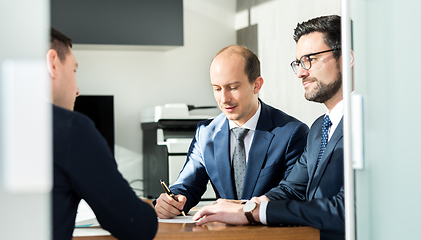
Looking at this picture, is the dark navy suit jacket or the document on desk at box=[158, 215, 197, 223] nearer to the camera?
the dark navy suit jacket

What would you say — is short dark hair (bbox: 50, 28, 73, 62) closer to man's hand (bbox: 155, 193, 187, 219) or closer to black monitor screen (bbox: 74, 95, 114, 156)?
man's hand (bbox: 155, 193, 187, 219)

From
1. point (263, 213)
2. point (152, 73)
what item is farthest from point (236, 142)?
point (152, 73)

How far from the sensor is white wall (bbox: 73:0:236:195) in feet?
12.5

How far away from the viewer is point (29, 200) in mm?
741

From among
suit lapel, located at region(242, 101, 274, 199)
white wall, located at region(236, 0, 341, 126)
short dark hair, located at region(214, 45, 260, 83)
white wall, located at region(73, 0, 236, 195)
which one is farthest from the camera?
white wall, located at region(73, 0, 236, 195)

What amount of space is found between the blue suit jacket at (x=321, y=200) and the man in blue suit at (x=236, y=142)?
0.28 meters

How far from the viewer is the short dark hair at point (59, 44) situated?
40.0 inches

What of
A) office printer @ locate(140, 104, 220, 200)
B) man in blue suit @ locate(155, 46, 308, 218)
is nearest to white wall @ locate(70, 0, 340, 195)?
office printer @ locate(140, 104, 220, 200)

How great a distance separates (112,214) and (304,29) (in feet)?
3.23

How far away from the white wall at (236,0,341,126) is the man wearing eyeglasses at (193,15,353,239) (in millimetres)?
1030

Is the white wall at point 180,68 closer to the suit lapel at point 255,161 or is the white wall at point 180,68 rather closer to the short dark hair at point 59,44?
the suit lapel at point 255,161

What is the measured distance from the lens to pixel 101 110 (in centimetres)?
359

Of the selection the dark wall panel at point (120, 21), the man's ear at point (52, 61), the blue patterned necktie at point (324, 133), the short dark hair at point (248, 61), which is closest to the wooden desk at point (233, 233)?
the blue patterned necktie at point (324, 133)

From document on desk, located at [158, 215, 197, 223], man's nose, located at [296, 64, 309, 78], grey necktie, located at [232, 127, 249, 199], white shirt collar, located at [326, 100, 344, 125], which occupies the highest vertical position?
man's nose, located at [296, 64, 309, 78]
